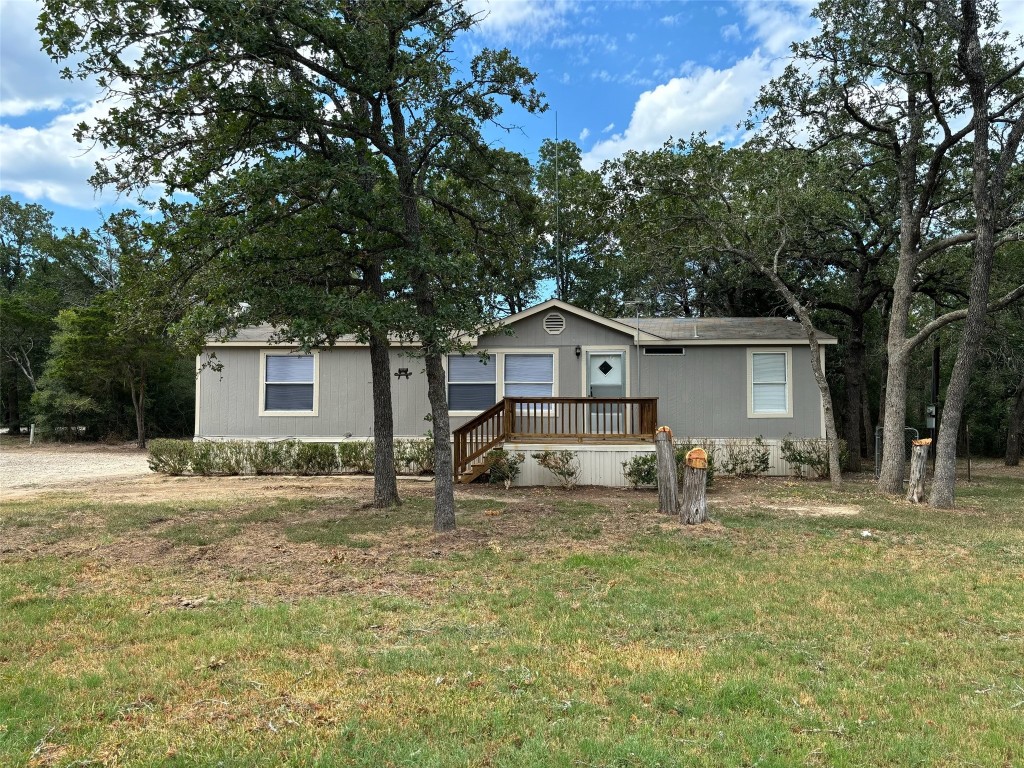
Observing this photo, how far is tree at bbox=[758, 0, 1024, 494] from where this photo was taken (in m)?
10.4

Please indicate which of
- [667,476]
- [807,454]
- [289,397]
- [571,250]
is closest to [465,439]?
[667,476]

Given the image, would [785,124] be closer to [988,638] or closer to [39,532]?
[988,638]

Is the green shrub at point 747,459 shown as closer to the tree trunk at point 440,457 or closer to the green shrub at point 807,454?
the green shrub at point 807,454

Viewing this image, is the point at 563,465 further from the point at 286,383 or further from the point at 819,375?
the point at 286,383

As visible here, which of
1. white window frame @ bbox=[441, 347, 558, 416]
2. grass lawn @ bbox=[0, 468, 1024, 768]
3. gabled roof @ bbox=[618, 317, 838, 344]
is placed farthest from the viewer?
gabled roof @ bbox=[618, 317, 838, 344]

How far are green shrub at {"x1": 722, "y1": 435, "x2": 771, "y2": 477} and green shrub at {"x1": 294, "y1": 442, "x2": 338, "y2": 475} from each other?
8.42m

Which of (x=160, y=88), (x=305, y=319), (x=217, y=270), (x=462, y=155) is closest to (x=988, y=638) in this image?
(x=305, y=319)

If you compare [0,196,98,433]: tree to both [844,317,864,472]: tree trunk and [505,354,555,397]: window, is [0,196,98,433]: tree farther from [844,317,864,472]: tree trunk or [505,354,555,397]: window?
[844,317,864,472]: tree trunk

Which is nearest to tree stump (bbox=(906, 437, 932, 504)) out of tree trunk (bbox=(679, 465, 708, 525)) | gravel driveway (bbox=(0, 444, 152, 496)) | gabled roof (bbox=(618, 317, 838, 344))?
gabled roof (bbox=(618, 317, 838, 344))

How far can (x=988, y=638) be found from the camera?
4.07m

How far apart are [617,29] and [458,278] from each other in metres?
6.54

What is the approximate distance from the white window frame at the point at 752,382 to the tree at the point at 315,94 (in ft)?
27.1

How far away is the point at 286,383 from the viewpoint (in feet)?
46.6

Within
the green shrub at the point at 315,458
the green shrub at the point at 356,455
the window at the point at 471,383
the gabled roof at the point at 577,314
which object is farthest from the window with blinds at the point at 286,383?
the gabled roof at the point at 577,314
